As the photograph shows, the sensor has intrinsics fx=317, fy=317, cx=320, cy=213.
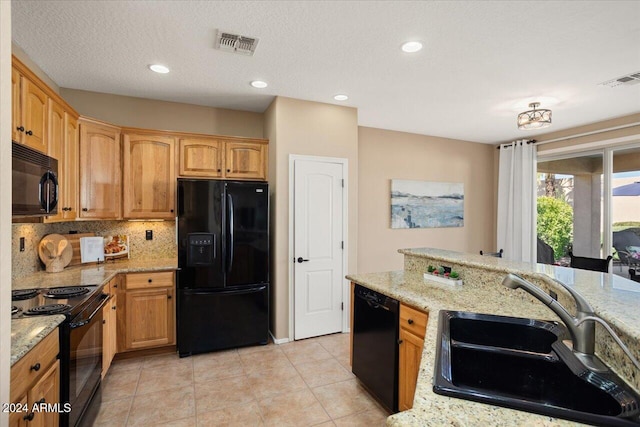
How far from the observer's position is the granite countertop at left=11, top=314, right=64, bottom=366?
129 cm

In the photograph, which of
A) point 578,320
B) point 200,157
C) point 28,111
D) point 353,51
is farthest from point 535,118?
point 28,111

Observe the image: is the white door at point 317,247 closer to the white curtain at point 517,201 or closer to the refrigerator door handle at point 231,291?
→ the refrigerator door handle at point 231,291

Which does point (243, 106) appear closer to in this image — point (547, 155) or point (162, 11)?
point (162, 11)

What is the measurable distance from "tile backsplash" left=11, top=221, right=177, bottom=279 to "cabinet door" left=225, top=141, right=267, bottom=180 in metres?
0.98

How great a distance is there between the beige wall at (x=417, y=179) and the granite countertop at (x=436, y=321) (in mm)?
1993

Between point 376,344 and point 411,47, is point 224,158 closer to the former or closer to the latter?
point 411,47

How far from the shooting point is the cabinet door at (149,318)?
2.99m

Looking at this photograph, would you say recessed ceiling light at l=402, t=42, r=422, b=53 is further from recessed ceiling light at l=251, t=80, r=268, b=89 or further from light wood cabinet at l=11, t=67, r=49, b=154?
light wood cabinet at l=11, t=67, r=49, b=154

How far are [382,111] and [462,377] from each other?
3341 millimetres

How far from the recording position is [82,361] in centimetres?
192

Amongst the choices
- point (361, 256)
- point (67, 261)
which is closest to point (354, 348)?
point (361, 256)

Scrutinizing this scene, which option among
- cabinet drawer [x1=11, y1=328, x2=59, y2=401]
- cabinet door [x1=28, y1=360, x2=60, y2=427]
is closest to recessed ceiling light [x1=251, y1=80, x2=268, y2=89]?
cabinet drawer [x1=11, y1=328, x2=59, y2=401]

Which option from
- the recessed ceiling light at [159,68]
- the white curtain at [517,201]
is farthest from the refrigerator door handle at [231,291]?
the white curtain at [517,201]

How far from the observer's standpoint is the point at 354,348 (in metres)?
2.57
